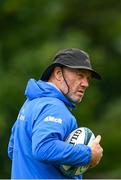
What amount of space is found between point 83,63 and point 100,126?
1085cm

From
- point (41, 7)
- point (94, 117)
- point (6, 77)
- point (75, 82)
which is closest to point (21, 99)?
point (6, 77)

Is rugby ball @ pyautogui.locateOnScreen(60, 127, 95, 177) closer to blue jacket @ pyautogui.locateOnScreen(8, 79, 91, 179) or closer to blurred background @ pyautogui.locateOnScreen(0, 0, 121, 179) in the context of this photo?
blue jacket @ pyautogui.locateOnScreen(8, 79, 91, 179)

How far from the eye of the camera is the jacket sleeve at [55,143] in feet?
23.4

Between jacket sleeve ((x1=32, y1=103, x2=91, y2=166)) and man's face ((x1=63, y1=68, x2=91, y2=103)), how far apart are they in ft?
1.13

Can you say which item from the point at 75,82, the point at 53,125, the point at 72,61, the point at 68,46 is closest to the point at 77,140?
the point at 53,125

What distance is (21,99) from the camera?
17.8 m

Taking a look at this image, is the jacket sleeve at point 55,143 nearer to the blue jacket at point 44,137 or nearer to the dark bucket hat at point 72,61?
the blue jacket at point 44,137

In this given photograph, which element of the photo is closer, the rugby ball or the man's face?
the rugby ball

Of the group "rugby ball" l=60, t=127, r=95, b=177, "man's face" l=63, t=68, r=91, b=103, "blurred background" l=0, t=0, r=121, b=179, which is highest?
"man's face" l=63, t=68, r=91, b=103

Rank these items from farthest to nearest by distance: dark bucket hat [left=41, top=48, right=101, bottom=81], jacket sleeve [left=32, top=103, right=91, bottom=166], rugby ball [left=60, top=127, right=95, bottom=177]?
1. dark bucket hat [left=41, top=48, right=101, bottom=81]
2. rugby ball [left=60, top=127, right=95, bottom=177]
3. jacket sleeve [left=32, top=103, right=91, bottom=166]

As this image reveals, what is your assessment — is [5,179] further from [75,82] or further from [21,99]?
[75,82]

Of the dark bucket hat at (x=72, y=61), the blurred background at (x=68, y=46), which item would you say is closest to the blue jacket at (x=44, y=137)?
the dark bucket hat at (x=72, y=61)

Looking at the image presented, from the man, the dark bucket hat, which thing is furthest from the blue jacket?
the dark bucket hat

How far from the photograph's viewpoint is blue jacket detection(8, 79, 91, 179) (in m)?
7.16
